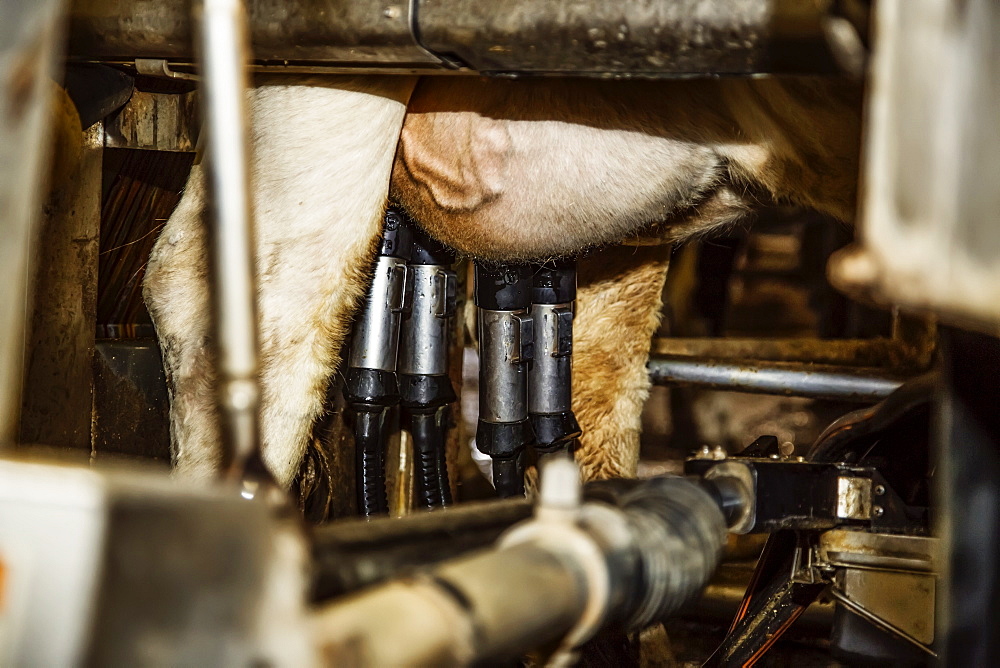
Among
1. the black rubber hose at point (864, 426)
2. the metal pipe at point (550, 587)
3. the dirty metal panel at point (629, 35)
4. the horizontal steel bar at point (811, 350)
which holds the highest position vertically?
the dirty metal panel at point (629, 35)

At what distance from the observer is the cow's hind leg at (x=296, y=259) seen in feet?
3.88

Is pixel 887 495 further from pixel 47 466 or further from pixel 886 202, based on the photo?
pixel 47 466

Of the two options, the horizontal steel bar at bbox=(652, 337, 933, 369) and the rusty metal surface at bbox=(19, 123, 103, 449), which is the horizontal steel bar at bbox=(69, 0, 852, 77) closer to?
the rusty metal surface at bbox=(19, 123, 103, 449)

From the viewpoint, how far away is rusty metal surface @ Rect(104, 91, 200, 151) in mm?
1329

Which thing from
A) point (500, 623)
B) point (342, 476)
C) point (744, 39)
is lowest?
point (342, 476)

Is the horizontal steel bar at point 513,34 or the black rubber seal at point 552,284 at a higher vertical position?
the horizontal steel bar at point 513,34

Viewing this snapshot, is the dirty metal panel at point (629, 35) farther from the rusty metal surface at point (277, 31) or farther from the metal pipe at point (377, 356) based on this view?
the metal pipe at point (377, 356)

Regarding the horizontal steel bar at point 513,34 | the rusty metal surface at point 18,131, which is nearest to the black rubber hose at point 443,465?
the horizontal steel bar at point 513,34

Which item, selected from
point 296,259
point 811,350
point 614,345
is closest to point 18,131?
point 296,259

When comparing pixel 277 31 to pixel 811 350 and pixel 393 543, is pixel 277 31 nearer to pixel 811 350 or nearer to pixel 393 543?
pixel 393 543

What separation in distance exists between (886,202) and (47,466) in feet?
1.34

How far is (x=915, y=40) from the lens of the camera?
1.42 ft

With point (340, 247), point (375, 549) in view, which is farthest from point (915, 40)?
point (340, 247)

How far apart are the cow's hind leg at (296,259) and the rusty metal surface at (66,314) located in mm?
127
